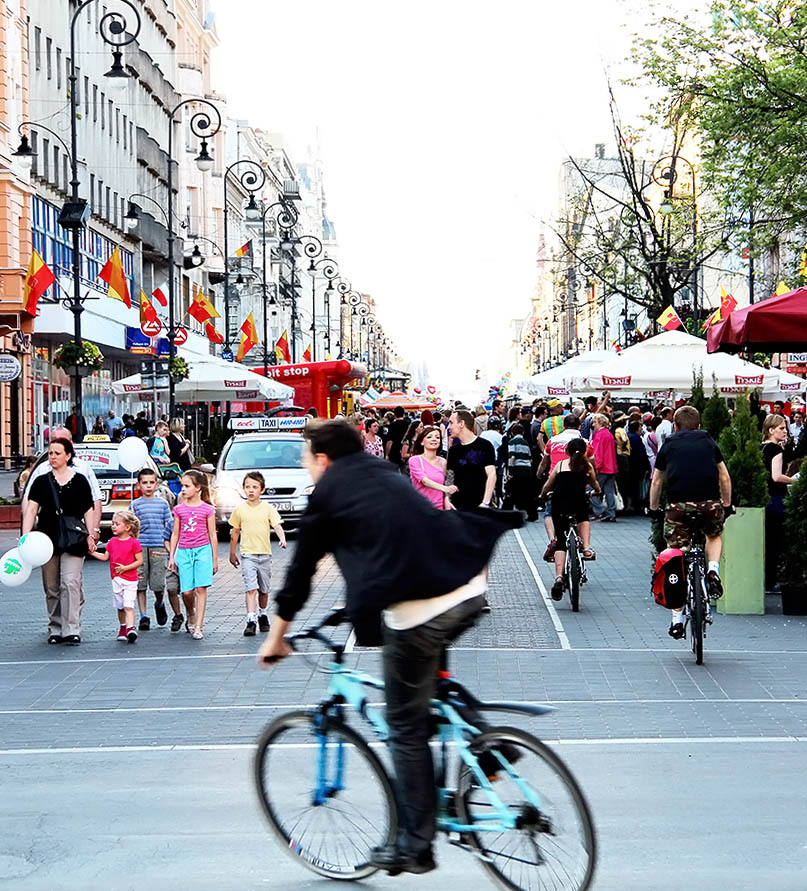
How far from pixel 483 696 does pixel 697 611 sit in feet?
6.69

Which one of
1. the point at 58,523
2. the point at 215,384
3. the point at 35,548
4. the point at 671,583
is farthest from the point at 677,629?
the point at 215,384

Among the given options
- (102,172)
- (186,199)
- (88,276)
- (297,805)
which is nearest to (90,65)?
(102,172)

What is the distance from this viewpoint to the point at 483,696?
1047 centimetres

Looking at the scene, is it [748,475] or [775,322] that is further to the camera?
[775,322]

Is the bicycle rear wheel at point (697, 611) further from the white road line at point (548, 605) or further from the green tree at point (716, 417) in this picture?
the green tree at point (716, 417)

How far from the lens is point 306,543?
226 inches

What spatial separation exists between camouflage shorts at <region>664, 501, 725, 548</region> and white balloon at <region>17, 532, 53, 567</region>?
4954 mm

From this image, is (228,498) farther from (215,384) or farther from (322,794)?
(322,794)

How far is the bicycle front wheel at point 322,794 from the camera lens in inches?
233

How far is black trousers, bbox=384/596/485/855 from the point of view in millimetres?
5539

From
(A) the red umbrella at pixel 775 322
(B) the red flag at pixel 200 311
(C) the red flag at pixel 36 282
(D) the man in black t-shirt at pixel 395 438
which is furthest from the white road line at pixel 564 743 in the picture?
(B) the red flag at pixel 200 311

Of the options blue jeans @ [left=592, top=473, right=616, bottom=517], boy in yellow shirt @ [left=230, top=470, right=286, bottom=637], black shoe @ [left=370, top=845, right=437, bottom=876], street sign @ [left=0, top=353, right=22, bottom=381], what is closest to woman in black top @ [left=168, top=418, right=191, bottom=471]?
street sign @ [left=0, top=353, right=22, bottom=381]

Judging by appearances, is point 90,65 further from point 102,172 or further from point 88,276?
point 88,276

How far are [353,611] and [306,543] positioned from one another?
322 mm
